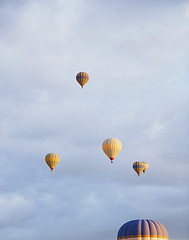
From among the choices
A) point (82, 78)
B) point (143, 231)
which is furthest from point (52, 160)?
point (143, 231)

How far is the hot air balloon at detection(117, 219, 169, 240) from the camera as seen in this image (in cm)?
7138

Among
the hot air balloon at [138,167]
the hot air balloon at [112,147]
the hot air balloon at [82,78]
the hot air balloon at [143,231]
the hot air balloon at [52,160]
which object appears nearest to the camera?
the hot air balloon at [143,231]

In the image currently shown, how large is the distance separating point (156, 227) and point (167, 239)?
2.19 meters

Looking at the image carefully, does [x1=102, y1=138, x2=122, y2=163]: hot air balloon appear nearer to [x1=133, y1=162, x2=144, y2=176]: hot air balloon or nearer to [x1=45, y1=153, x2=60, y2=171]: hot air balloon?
[x1=45, y1=153, x2=60, y2=171]: hot air balloon

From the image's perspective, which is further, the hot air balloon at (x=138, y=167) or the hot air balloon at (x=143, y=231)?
the hot air balloon at (x=138, y=167)

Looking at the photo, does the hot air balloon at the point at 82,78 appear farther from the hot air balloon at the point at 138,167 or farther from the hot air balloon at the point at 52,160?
the hot air balloon at the point at 138,167

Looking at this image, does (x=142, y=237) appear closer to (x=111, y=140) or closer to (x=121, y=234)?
(x=121, y=234)

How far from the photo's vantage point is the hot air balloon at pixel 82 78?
3403 inches

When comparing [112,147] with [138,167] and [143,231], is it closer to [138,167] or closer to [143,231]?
[143,231]

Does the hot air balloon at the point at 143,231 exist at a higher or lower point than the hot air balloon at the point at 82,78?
lower

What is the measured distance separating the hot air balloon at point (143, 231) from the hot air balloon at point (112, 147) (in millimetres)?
11442

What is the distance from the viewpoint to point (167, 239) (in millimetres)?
72562

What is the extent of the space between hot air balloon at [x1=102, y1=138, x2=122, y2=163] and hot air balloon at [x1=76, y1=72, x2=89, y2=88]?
35.7 feet

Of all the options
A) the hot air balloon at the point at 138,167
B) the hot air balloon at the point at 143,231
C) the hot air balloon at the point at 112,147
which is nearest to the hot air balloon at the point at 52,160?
the hot air balloon at the point at 112,147
